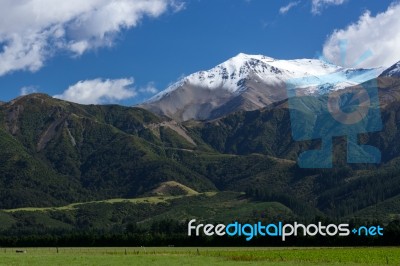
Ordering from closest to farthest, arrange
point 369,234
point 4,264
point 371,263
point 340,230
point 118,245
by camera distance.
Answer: point 4,264, point 371,263, point 369,234, point 340,230, point 118,245

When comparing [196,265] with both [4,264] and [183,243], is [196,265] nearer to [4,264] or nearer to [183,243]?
[4,264]

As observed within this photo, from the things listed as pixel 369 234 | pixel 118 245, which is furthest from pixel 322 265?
pixel 118 245

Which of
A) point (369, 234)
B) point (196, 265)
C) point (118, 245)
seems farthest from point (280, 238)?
point (196, 265)

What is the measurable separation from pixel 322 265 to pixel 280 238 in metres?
93.5

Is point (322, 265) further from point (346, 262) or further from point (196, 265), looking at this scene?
point (196, 265)

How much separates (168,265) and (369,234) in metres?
103

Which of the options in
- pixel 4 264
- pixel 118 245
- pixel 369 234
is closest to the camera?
pixel 4 264

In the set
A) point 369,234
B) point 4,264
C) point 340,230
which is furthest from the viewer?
point 340,230

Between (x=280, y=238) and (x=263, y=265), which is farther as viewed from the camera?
(x=280, y=238)

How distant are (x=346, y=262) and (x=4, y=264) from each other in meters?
46.3

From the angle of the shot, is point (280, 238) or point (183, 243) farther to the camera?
point (183, 243)

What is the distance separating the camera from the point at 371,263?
278 feet

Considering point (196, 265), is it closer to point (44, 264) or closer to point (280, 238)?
point (44, 264)

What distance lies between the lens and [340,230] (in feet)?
585
